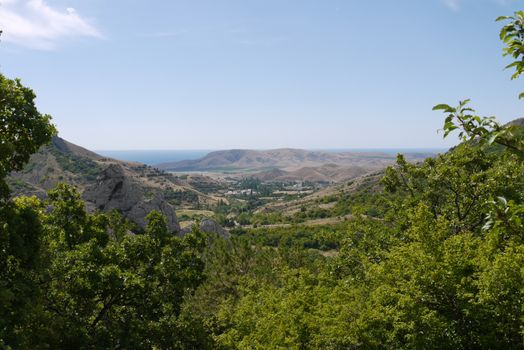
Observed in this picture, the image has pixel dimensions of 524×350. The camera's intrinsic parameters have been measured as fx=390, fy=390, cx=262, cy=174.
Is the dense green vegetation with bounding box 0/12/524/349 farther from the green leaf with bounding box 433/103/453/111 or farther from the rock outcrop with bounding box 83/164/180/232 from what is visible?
the rock outcrop with bounding box 83/164/180/232

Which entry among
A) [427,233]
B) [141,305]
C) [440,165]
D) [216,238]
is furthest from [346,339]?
[216,238]

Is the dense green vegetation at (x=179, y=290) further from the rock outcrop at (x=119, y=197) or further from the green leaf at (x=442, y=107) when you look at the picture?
the rock outcrop at (x=119, y=197)

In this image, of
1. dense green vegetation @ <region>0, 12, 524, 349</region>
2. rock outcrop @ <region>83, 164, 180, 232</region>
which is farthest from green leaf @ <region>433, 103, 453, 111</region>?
rock outcrop @ <region>83, 164, 180, 232</region>

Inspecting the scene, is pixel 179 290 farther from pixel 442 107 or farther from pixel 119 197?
pixel 119 197

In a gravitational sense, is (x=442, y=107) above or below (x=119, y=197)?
above

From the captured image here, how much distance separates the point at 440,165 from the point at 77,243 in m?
24.9

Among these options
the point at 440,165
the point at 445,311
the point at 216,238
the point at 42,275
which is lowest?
the point at 216,238

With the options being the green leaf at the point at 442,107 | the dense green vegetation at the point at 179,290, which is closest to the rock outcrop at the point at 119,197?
the dense green vegetation at the point at 179,290

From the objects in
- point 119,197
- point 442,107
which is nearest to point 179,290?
point 442,107

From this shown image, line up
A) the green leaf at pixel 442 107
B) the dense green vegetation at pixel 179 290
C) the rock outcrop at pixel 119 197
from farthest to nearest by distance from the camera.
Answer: the rock outcrop at pixel 119 197 < the dense green vegetation at pixel 179 290 < the green leaf at pixel 442 107

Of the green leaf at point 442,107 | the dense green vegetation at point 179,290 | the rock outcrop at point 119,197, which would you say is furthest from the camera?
the rock outcrop at point 119,197

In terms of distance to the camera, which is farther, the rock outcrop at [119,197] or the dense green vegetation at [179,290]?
the rock outcrop at [119,197]

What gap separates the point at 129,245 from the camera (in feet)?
65.9

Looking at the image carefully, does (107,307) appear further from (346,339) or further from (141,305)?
(346,339)
